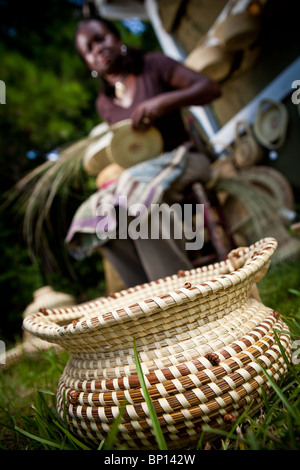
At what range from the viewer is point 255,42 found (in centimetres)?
219

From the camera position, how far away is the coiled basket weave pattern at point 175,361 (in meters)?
0.45

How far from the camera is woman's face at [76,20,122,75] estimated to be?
1674 millimetres

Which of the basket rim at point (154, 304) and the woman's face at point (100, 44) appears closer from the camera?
the basket rim at point (154, 304)

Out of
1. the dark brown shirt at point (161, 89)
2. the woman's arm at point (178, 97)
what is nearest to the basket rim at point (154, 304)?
the woman's arm at point (178, 97)

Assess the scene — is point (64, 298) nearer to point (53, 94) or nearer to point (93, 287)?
point (93, 287)

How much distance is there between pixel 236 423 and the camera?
0.45 meters

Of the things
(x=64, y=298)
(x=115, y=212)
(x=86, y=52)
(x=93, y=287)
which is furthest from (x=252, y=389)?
(x=93, y=287)

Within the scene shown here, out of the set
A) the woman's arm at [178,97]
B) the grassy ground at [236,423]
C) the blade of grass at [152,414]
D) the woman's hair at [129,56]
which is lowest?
the grassy ground at [236,423]

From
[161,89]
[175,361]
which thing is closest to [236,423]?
[175,361]

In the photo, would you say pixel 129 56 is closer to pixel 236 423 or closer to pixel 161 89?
pixel 161 89

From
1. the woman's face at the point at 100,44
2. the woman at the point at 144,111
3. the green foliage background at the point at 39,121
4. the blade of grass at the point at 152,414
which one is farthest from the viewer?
the green foliage background at the point at 39,121

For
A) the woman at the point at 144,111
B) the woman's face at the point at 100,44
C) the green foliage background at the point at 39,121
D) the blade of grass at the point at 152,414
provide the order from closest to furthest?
the blade of grass at the point at 152,414 → the woman at the point at 144,111 → the woman's face at the point at 100,44 → the green foliage background at the point at 39,121

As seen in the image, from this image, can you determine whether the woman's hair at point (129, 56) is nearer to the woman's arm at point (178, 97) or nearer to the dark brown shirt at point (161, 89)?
the dark brown shirt at point (161, 89)

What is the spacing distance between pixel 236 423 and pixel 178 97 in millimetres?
1417
